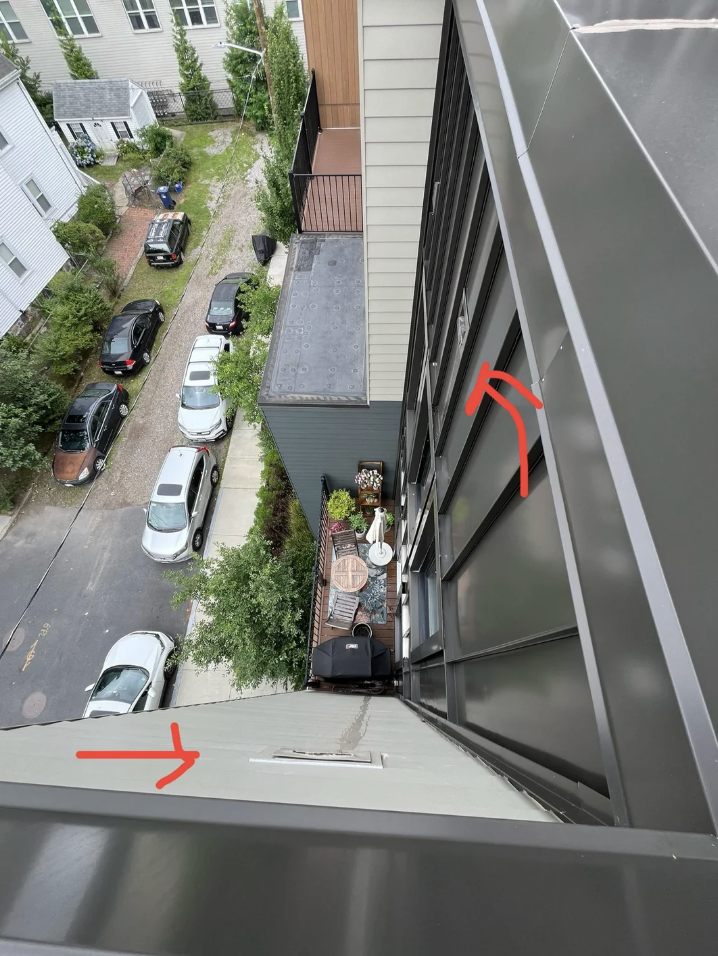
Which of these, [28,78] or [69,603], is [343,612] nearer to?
[69,603]

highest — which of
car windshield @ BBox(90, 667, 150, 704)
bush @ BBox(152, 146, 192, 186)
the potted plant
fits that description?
bush @ BBox(152, 146, 192, 186)

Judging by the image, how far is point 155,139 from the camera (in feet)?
56.2

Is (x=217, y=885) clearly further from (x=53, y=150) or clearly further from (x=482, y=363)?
(x=53, y=150)

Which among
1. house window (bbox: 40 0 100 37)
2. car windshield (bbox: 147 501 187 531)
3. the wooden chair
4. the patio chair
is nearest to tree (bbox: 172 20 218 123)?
house window (bbox: 40 0 100 37)

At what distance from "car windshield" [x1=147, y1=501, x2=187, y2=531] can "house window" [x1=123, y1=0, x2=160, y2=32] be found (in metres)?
20.4

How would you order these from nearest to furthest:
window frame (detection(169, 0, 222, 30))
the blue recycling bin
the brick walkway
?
the brick walkway
the blue recycling bin
window frame (detection(169, 0, 222, 30))

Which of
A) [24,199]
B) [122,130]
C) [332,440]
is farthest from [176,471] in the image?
[122,130]

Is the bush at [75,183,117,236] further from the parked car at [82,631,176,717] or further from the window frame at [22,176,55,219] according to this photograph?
the parked car at [82,631,176,717]

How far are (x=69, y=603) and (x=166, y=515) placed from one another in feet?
8.38

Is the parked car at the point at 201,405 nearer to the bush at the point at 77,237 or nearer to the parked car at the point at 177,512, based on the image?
the parked car at the point at 177,512

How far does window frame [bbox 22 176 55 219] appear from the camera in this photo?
13.7 metres

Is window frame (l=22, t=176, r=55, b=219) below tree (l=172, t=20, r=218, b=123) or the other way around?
below

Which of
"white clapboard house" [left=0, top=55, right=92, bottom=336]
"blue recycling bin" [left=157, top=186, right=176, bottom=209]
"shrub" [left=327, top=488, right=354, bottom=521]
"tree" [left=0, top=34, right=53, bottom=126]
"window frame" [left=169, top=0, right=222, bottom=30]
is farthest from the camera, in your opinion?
"tree" [left=0, top=34, right=53, bottom=126]

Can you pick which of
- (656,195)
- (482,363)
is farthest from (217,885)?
(482,363)
